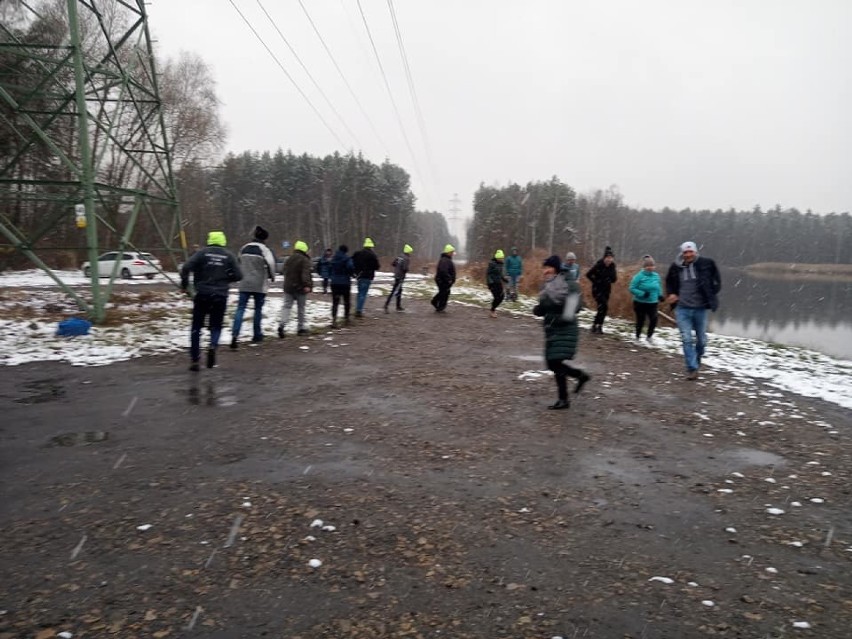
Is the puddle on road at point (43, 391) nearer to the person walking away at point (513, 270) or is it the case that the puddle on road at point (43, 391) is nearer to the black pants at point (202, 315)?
the black pants at point (202, 315)

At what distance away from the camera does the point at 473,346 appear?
11.7m

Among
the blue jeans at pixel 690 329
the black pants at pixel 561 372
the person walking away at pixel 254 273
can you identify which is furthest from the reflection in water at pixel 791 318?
the person walking away at pixel 254 273

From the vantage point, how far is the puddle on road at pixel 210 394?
6852mm

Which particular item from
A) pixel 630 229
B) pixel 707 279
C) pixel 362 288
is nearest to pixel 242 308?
pixel 362 288

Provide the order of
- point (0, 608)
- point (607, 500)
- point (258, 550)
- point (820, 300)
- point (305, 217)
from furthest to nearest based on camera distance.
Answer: point (305, 217)
point (820, 300)
point (607, 500)
point (258, 550)
point (0, 608)

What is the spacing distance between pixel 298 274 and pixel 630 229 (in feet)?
301

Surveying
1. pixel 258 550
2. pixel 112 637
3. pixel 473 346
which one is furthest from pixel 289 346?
pixel 112 637

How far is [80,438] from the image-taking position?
5.48 m

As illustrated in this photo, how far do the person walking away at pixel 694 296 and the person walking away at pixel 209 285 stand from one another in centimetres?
735

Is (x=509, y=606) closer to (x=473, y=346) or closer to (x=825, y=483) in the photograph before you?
(x=825, y=483)

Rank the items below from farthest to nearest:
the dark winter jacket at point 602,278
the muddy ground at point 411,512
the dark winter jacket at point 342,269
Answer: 1. the dark winter jacket at point 602,278
2. the dark winter jacket at point 342,269
3. the muddy ground at point 411,512

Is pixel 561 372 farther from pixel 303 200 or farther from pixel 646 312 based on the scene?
pixel 303 200

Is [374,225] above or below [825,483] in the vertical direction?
above

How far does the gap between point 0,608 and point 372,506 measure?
2243mm
